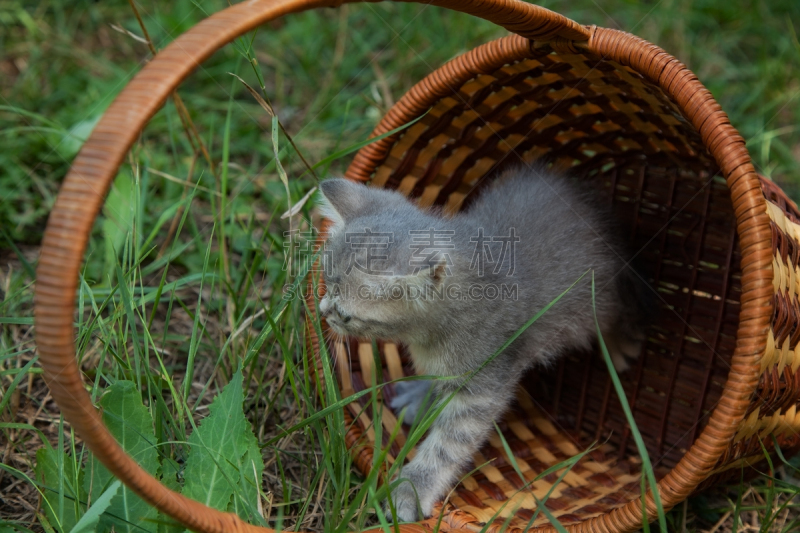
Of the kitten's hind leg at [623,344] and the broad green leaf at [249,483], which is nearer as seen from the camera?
the broad green leaf at [249,483]

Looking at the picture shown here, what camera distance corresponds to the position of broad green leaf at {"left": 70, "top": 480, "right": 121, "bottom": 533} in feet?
3.72

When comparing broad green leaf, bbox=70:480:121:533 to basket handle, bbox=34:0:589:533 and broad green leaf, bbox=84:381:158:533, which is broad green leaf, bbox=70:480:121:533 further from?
basket handle, bbox=34:0:589:533

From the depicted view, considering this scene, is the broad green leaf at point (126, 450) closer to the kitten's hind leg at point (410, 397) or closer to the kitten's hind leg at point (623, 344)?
the kitten's hind leg at point (410, 397)

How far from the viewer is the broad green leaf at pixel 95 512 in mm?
1133

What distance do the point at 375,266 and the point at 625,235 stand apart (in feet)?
3.20

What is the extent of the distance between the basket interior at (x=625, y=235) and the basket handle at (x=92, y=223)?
2.58ft

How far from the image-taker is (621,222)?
203cm

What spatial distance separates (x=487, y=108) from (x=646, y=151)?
1.83 feet

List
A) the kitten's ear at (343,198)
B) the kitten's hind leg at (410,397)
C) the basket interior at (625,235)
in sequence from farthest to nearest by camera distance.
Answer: the kitten's hind leg at (410,397) < the basket interior at (625,235) < the kitten's ear at (343,198)

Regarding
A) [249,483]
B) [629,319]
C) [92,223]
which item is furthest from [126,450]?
[629,319]

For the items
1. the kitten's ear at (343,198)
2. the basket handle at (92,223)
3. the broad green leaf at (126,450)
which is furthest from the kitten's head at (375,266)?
the basket handle at (92,223)

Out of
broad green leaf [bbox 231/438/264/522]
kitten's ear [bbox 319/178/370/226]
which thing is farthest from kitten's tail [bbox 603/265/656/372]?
broad green leaf [bbox 231/438/264/522]

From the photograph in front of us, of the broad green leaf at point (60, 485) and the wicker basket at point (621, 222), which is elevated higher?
the wicker basket at point (621, 222)

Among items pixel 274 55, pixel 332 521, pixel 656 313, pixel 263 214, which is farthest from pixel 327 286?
pixel 274 55
